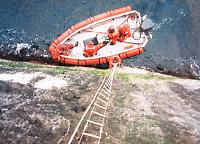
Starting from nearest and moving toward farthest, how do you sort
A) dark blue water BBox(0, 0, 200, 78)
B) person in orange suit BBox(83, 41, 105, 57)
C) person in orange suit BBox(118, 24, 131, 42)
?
1. person in orange suit BBox(83, 41, 105, 57)
2. person in orange suit BBox(118, 24, 131, 42)
3. dark blue water BBox(0, 0, 200, 78)

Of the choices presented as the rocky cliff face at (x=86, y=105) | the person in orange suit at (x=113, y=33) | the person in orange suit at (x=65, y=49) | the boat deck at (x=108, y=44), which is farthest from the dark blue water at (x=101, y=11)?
the rocky cliff face at (x=86, y=105)

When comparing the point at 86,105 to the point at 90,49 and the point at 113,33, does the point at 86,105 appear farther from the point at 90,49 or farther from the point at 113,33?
the point at 113,33

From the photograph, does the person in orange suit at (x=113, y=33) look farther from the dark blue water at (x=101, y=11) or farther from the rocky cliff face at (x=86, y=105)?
the rocky cliff face at (x=86, y=105)

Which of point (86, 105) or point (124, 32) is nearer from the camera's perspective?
point (86, 105)

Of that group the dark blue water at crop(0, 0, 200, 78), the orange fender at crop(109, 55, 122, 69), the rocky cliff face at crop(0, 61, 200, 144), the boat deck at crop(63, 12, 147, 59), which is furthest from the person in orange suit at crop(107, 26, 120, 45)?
the rocky cliff face at crop(0, 61, 200, 144)

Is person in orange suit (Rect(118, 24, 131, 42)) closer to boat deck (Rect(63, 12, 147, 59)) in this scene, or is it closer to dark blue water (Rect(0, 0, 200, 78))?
boat deck (Rect(63, 12, 147, 59))

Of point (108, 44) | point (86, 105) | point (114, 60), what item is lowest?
point (86, 105)

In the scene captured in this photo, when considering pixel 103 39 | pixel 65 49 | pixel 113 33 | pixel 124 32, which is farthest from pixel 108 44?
pixel 65 49
